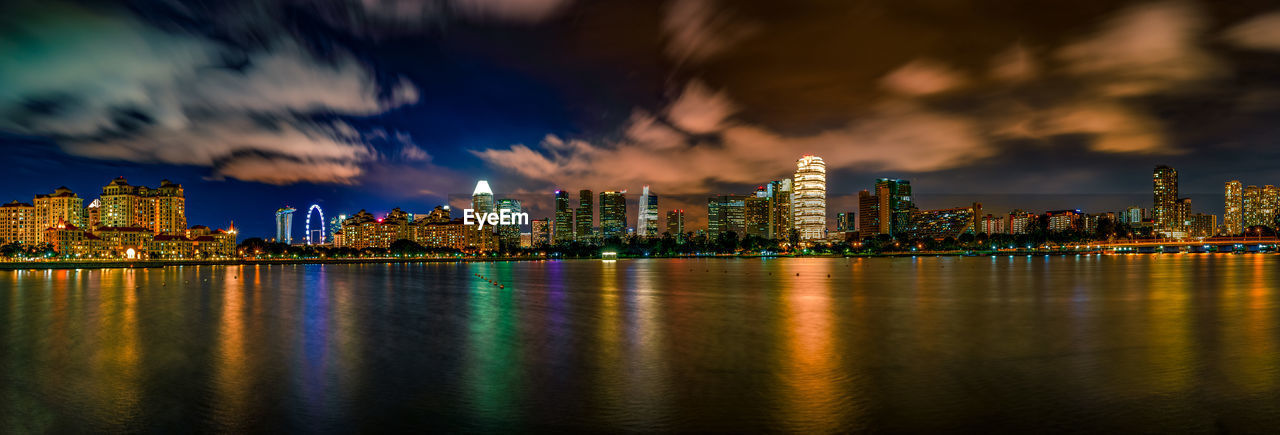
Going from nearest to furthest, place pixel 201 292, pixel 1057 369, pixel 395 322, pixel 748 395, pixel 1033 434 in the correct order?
pixel 1033 434
pixel 748 395
pixel 1057 369
pixel 395 322
pixel 201 292

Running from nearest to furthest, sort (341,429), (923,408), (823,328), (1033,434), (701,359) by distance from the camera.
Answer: (1033,434) → (341,429) → (923,408) → (701,359) → (823,328)

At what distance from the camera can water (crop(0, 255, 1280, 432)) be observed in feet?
53.8

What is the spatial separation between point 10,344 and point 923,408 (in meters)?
37.6

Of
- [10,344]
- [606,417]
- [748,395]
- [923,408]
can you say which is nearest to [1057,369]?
[923,408]

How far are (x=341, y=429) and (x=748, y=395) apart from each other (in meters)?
10.3

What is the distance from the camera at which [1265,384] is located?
63.2 feet

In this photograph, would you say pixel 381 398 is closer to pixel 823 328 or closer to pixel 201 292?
pixel 823 328

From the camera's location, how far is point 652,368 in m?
23.3

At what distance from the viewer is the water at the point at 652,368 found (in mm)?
16406

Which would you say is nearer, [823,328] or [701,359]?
[701,359]

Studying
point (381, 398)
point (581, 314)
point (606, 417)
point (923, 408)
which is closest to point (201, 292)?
point (581, 314)

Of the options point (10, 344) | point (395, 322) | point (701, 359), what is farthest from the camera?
point (395, 322)

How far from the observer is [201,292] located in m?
66.0

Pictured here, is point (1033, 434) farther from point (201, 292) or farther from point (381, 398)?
point (201, 292)
